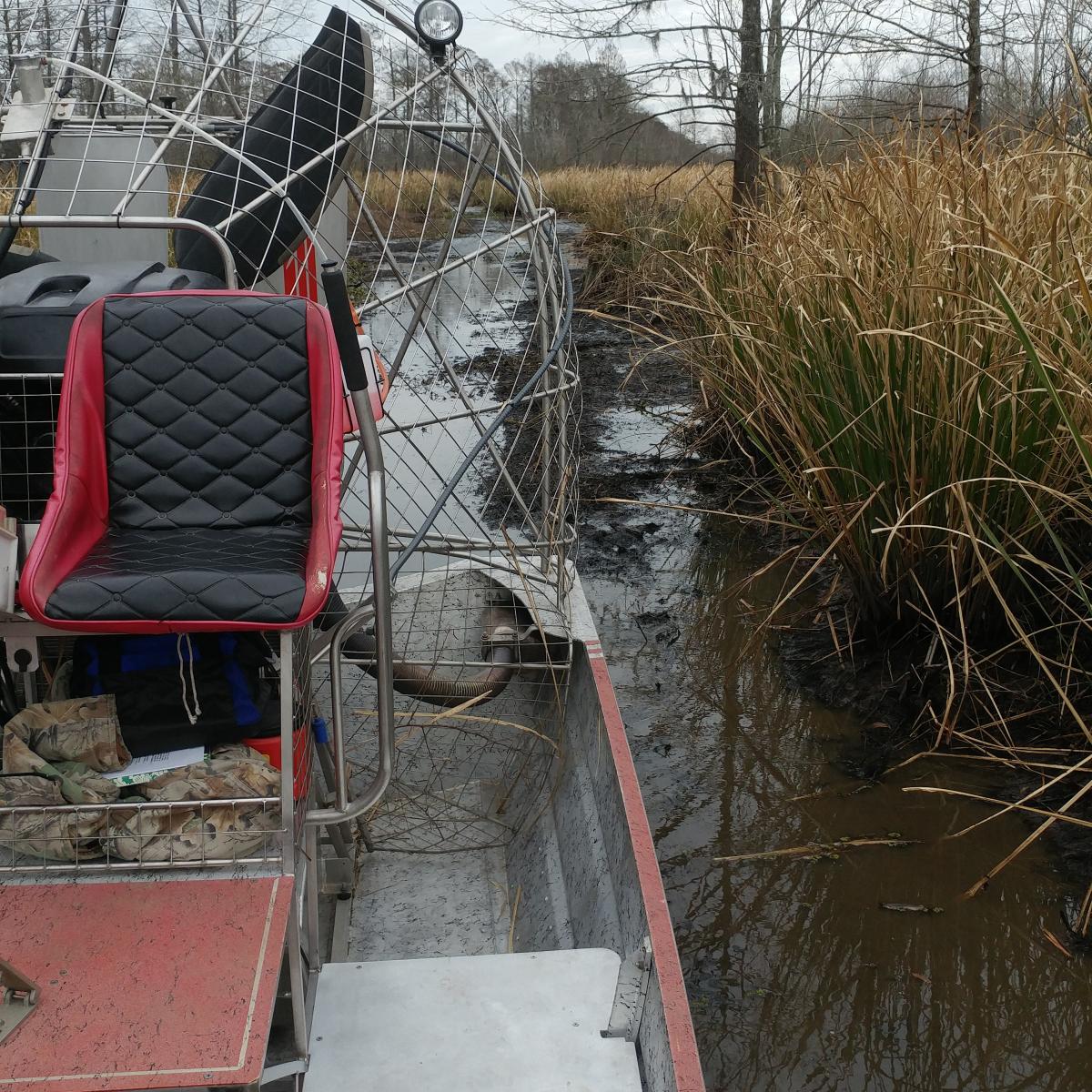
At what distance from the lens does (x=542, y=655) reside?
334 cm

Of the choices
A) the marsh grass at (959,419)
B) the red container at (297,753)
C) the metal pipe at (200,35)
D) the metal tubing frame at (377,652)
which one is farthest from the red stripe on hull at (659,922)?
the metal pipe at (200,35)

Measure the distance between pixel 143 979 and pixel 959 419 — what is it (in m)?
2.60

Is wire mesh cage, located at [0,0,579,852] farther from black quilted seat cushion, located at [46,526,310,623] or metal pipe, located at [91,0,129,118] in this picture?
black quilted seat cushion, located at [46,526,310,623]

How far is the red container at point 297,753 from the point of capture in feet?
6.98

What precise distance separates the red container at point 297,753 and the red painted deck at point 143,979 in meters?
0.27

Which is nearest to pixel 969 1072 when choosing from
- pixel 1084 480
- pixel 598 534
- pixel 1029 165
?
pixel 1084 480

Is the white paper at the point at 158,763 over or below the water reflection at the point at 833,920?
over

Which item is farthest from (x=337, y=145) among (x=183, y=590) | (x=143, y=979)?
(x=143, y=979)

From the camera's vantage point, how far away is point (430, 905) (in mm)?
2996

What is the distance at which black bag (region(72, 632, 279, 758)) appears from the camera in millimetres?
2088

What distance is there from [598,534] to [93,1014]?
14.5 ft

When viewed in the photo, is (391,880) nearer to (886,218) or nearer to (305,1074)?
(305,1074)

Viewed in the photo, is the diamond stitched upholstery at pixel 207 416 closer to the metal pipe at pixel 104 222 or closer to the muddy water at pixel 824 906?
the metal pipe at pixel 104 222

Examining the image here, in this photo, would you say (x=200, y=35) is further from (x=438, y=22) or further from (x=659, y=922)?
(x=659, y=922)
